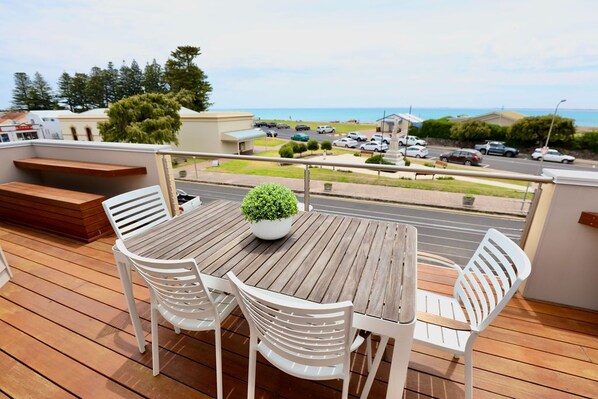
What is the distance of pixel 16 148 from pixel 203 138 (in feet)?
64.5

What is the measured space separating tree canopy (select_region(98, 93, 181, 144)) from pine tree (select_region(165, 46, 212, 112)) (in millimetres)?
14647

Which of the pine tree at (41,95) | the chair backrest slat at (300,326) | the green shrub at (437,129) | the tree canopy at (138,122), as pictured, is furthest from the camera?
the pine tree at (41,95)

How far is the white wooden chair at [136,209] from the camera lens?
184 centimetres

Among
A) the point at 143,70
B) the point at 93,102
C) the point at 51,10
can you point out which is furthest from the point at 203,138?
the point at 93,102

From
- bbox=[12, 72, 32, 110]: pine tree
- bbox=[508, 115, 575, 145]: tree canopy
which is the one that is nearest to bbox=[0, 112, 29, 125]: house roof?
bbox=[12, 72, 32, 110]: pine tree

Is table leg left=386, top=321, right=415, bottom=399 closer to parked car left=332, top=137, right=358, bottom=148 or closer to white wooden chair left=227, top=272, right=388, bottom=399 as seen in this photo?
white wooden chair left=227, top=272, right=388, bottom=399

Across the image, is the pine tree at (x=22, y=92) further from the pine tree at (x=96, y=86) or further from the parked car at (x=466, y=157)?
the parked car at (x=466, y=157)

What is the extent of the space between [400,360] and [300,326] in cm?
44

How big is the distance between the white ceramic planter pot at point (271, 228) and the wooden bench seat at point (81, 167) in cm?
234

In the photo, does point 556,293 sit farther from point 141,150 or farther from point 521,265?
point 141,150

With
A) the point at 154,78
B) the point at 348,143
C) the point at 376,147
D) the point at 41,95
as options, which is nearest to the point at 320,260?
the point at 376,147

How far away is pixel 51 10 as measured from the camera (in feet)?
11.8

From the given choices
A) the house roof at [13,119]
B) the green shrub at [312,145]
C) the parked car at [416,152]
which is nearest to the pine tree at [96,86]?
the house roof at [13,119]

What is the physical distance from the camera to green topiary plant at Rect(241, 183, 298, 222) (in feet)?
4.72
